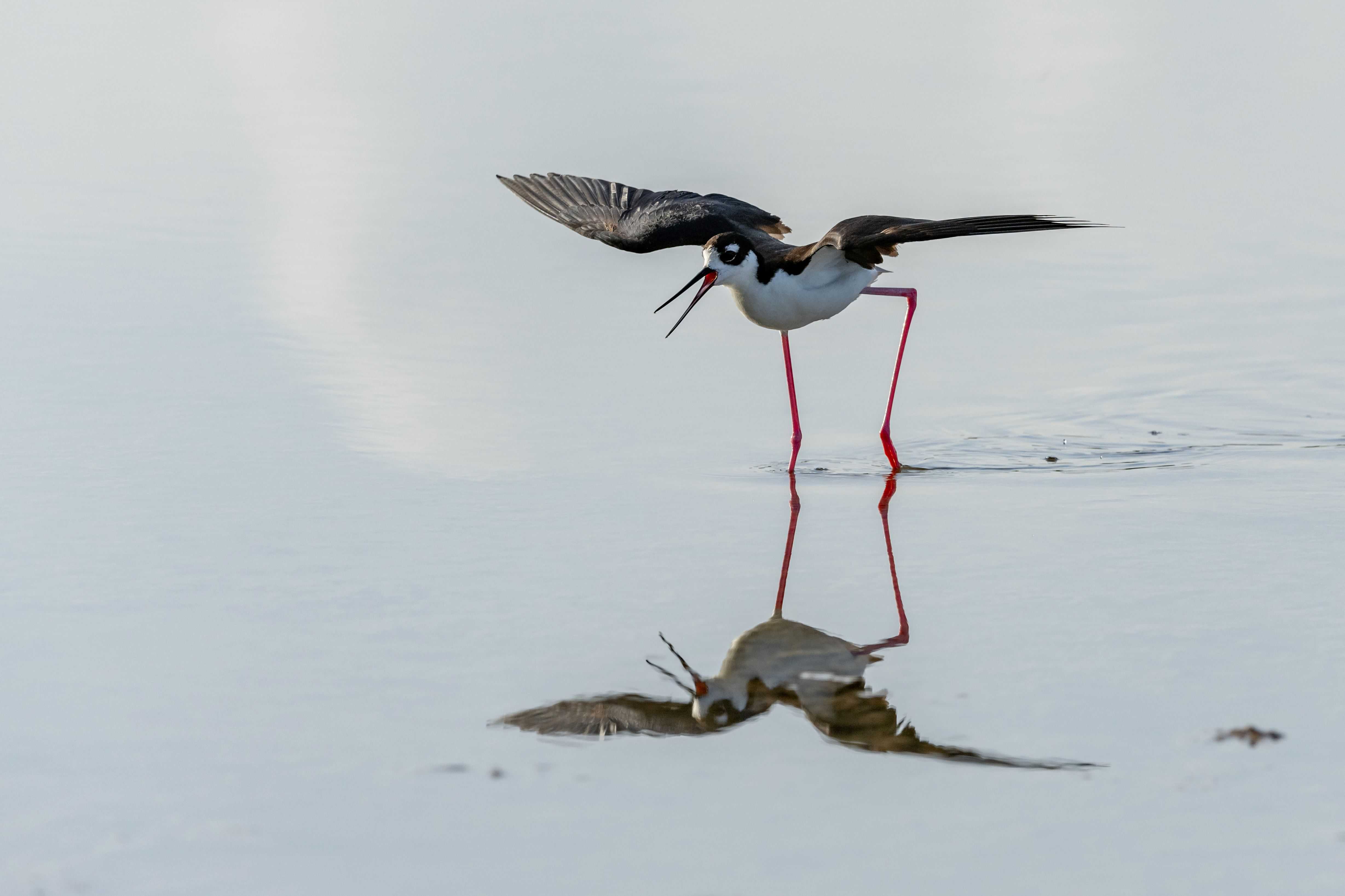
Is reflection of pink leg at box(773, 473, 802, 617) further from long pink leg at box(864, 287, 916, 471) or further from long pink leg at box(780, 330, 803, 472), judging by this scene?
long pink leg at box(864, 287, 916, 471)

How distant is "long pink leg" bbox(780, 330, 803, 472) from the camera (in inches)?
266

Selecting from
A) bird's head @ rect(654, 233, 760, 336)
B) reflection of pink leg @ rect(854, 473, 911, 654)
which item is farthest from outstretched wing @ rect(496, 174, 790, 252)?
reflection of pink leg @ rect(854, 473, 911, 654)

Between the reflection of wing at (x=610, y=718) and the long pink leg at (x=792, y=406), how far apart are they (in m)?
2.51

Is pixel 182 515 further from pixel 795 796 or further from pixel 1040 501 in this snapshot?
pixel 1040 501

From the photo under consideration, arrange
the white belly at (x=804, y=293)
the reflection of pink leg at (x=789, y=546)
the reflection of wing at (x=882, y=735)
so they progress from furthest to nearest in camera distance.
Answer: the white belly at (x=804, y=293) → the reflection of pink leg at (x=789, y=546) → the reflection of wing at (x=882, y=735)

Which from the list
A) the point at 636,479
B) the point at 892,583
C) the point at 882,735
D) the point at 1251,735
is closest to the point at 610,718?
the point at 882,735

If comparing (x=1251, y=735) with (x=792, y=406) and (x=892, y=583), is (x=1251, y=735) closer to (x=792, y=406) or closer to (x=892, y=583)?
(x=892, y=583)

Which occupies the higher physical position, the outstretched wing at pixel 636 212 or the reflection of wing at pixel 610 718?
the outstretched wing at pixel 636 212

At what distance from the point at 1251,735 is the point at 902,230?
275cm

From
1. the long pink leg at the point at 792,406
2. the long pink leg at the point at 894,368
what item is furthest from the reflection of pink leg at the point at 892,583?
the long pink leg at the point at 792,406

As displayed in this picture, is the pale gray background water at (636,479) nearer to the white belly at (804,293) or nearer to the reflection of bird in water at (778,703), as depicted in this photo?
the reflection of bird in water at (778,703)

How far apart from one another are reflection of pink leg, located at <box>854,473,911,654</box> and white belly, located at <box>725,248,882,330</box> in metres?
0.98

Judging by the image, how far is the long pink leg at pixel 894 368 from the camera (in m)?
6.70

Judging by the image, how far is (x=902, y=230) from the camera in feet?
20.0
